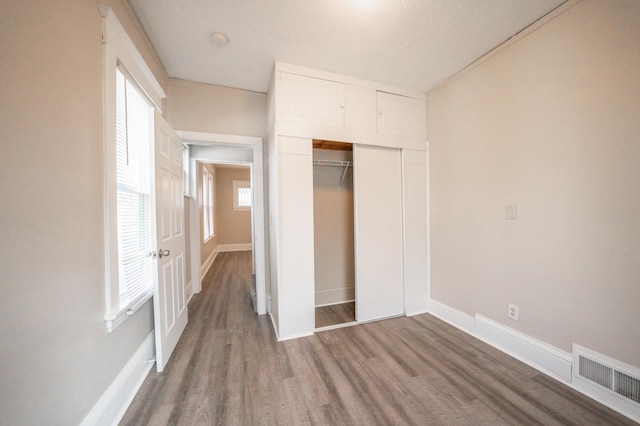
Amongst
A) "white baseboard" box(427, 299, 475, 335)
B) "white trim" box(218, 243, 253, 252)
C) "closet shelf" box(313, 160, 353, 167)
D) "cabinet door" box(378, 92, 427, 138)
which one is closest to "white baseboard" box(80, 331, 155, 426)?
"closet shelf" box(313, 160, 353, 167)

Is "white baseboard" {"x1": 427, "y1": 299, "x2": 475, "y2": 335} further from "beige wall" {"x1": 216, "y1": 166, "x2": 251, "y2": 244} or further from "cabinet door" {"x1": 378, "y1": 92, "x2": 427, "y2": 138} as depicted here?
"beige wall" {"x1": 216, "y1": 166, "x2": 251, "y2": 244}

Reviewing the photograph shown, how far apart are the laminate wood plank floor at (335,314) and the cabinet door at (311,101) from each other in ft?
7.07

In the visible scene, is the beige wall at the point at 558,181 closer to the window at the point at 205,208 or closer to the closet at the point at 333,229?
the closet at the point at 333,229

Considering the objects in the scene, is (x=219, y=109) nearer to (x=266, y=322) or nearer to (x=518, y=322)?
(x=266, y=322)

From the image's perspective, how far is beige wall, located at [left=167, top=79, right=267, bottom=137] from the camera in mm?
2508

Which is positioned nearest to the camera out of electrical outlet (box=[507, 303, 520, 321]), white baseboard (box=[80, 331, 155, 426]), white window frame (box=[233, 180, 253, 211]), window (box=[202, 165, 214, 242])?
white baseboard (box=[80, 331, 155, 426])

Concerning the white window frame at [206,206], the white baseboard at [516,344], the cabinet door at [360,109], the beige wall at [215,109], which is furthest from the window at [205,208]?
the white baseboard at [516,344]

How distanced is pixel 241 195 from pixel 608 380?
7.78 meters

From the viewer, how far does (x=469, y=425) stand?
1.30m

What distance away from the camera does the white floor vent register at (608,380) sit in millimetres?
1326

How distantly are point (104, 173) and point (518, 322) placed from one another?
10.4ft

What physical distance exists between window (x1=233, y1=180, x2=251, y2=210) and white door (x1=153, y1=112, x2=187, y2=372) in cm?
515

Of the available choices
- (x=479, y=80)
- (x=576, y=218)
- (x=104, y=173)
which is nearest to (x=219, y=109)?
(x=104, y=173)

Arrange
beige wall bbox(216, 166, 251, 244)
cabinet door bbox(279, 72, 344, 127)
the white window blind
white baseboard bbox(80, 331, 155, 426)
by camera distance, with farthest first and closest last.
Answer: beige wall bbox(216, 166, 251, 244) → cabinet door bbox(279, 72, 344, 127) → the white window blind → white baseboard bbox(80, 331, 155, 426)
